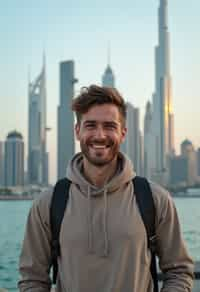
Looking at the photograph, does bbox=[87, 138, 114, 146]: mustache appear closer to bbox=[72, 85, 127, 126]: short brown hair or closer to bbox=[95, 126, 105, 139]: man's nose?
bbox=[95, 126, 105, 139]: man's nose

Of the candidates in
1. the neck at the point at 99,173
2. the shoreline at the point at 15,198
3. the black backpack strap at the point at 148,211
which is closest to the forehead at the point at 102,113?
the neck at the point at 99,173

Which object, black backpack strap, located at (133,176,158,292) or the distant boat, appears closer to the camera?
black backpack strap, located at (133,176,158,292)

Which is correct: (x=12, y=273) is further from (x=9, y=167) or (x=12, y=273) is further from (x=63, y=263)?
(x=9, y=167)

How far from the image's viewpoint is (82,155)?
2.12 metres

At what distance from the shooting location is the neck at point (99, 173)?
200 centimetres

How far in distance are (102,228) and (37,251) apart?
0.31 m

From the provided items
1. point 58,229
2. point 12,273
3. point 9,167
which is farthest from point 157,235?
point 9,167

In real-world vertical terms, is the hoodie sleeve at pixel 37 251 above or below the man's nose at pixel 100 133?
below

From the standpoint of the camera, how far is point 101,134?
1.95m

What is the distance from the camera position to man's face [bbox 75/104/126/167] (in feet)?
6.39

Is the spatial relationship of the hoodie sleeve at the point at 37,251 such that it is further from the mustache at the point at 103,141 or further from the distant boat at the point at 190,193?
the distant boat at the point at 190,193

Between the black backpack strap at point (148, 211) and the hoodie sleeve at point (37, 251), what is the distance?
381 mm

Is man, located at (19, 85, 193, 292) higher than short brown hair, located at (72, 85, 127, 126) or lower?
lower

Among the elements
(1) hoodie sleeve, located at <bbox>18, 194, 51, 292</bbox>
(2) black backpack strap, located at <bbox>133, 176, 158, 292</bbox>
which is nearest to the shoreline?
(1) hoodie sleeve, located at <bbox>18, 194, 51, 292</bbox>
